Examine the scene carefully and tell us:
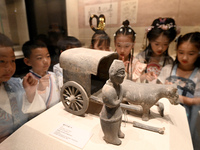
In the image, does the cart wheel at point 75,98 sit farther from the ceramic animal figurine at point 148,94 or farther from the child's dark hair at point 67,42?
the child's dark hair at point 67,42

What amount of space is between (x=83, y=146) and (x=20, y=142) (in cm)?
61

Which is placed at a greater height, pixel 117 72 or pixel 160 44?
pixel 160 44

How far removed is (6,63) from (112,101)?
103 cm

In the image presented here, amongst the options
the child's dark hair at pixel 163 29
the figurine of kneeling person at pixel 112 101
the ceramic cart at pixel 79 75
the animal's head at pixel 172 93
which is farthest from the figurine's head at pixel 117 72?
the child's dark hair at pixel 163 29

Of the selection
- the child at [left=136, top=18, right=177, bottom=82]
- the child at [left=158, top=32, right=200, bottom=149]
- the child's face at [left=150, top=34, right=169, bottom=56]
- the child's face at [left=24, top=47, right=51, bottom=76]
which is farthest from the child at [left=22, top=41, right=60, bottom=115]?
the child at [left=158, top=32, right=200, bottom=149]

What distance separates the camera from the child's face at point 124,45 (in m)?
2.02

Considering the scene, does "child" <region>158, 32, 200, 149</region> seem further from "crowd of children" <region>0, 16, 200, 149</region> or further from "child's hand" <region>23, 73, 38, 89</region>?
"child's hand" <region>23, 73, 38, 89</region>

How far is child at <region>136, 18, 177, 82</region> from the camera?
186 centimetres

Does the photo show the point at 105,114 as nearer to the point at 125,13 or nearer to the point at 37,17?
the point at 37,17

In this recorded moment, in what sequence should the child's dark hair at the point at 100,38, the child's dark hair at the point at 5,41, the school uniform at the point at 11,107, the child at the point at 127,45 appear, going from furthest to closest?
the child's dark hair at the point at 100,38, the child at the point at 127,45, the school uniform at the point at 11,107, the child's dark hair at the point at 5,41

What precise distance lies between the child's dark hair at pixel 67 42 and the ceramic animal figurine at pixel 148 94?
1.03 meters

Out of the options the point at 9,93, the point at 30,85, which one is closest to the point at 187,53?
the point at 30,85

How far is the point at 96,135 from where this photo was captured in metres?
1.32

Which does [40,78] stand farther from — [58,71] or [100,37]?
[100,37]
